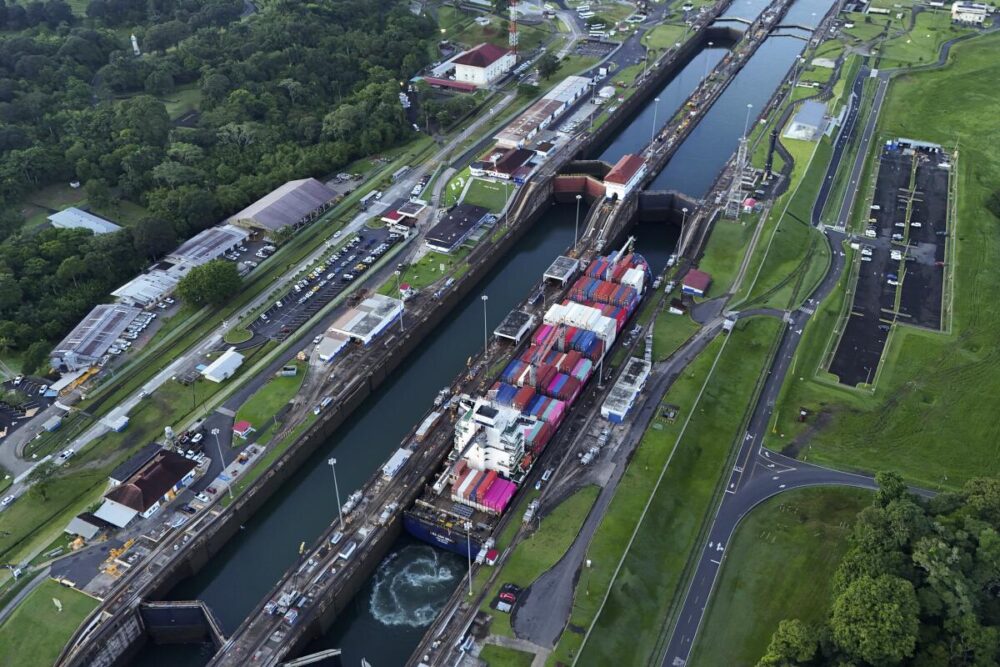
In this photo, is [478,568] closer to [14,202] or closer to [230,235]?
[230,235]

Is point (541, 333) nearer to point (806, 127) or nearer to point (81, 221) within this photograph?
→ point (81, 221)

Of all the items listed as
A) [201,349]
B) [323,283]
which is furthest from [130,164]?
[201,349]

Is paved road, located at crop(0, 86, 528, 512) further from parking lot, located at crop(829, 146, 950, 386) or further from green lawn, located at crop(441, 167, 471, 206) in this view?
parking lot, located at crop(829, 146, 950, 386)

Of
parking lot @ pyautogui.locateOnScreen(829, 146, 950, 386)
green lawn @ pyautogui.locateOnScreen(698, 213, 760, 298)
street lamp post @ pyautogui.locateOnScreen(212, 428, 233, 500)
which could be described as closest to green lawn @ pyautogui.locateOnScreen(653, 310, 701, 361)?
green lawn @ pyautogui.locateOnScreen(698, 213, 760, 298)

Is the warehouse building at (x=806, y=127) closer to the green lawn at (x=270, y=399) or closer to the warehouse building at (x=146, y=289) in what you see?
the green lawn at (x=270, y=399)

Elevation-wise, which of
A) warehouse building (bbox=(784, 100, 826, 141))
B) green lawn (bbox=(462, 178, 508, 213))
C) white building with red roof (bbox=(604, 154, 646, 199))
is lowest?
green lawn (bbox=(462, 178, 508, 213))

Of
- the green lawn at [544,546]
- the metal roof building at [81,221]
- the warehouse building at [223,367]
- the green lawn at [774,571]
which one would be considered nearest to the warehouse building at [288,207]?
the metal roof building at [81,221]

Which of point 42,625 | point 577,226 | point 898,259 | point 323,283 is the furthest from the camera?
point 577,226
